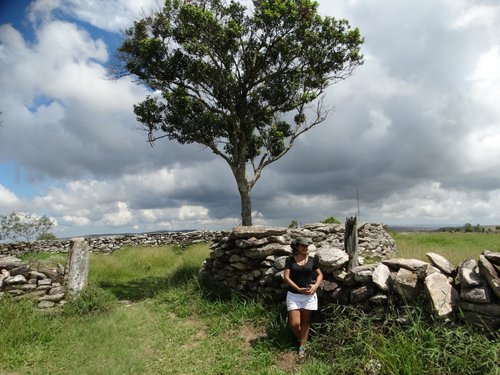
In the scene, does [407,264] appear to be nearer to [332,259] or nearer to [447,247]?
[332,259]

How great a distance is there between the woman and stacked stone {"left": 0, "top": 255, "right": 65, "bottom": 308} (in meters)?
5.92

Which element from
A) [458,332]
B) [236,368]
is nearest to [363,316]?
[458,332]

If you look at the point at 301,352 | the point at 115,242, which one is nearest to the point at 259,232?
the point at 301,352

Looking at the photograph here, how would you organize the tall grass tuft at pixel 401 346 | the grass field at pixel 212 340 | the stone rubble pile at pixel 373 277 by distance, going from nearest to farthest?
the tall grass tuft at pixel 401 346
the grass field at pixel 212 340
the stone rubble pile at pixel 373 277

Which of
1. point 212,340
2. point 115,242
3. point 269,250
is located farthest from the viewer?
point 115,242

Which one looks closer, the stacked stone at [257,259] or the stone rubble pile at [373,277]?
the stone rubble pile at [373,277]

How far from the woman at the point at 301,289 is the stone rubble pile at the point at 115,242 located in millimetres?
16426

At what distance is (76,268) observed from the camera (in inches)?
359

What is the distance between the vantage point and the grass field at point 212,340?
461 centimetres

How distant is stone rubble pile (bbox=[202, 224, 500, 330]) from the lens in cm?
480

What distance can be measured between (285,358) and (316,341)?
58 centimetres

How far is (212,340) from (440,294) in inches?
164

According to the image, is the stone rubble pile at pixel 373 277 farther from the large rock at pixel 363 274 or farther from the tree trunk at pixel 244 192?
the tree trunk at pixel 244 192

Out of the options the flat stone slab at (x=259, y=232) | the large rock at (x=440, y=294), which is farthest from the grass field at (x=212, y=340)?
the flat stone slab at (x=259, y=232)
